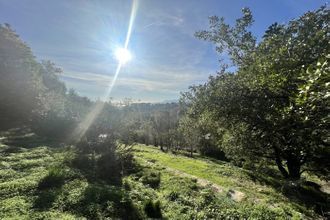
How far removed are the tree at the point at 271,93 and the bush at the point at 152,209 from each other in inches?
239

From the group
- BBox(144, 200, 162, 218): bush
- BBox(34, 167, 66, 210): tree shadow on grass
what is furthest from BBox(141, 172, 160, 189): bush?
BBox(34, 167, 66, 210): tree shadow on grass

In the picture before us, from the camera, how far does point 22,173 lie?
16.0 metres

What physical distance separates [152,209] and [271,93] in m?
7.24

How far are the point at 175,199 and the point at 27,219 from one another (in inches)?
267

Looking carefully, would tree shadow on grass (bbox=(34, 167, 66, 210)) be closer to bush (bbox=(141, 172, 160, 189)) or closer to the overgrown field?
the overgrown field

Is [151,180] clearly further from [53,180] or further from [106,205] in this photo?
[53,180]

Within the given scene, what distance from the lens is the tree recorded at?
809cm

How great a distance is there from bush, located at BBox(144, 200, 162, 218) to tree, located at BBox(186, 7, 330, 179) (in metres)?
6.06

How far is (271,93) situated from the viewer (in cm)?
1173

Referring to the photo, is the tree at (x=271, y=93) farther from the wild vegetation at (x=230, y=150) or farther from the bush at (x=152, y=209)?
the bush at (x=152, y=209)

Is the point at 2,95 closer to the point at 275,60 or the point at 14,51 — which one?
the point at 14,51

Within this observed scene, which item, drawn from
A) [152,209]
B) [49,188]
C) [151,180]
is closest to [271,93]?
[152,209]

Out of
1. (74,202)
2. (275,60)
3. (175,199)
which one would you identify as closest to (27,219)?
(74,202)

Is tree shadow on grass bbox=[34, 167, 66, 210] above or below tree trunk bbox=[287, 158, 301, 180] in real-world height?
below
